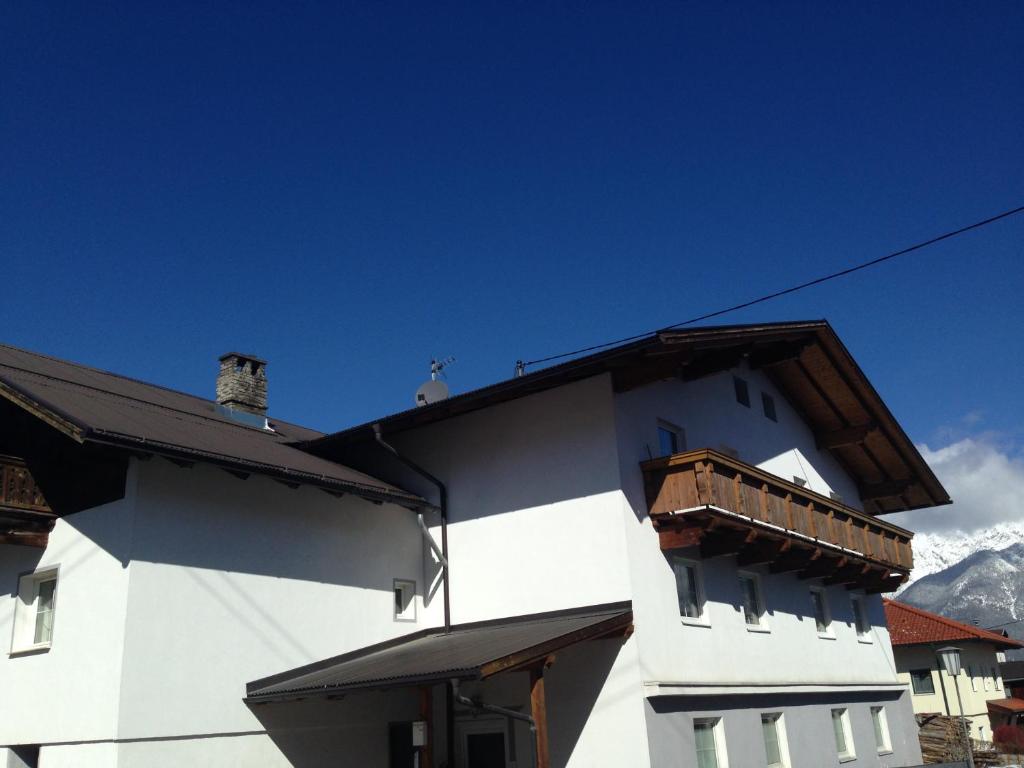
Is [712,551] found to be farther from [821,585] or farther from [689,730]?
[821,585]

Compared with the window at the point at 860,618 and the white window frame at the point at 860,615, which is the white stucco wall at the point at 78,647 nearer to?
the white window frame at the point at 860,615

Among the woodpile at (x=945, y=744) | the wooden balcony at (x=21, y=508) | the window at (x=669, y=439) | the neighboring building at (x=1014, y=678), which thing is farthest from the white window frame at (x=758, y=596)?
the neighboring building at (x=1014, y=678)

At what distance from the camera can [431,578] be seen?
17219mm

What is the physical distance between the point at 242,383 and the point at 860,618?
48.5ft

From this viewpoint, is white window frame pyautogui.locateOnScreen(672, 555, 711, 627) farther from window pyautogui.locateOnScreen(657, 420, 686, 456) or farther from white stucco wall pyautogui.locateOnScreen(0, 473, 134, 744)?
white stucco wall pyautogui.locateOnScreen(0, 473, 134, 744)

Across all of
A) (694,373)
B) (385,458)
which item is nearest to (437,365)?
(385,458)

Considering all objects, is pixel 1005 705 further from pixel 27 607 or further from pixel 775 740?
pixel 27 607

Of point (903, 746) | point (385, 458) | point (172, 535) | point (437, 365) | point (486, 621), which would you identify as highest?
point (437, 365)

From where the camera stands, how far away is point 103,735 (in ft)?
40.6

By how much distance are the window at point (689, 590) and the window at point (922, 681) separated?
27.2m

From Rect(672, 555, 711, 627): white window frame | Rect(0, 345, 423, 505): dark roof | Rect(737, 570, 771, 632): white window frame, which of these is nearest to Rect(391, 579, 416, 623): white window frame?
Rect(0, 345, 423, 505): dark roof

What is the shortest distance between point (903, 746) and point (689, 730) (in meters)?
9.02

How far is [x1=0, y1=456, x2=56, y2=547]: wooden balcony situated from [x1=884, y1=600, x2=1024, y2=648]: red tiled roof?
105 ft

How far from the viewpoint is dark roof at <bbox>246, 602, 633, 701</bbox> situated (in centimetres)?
1192
